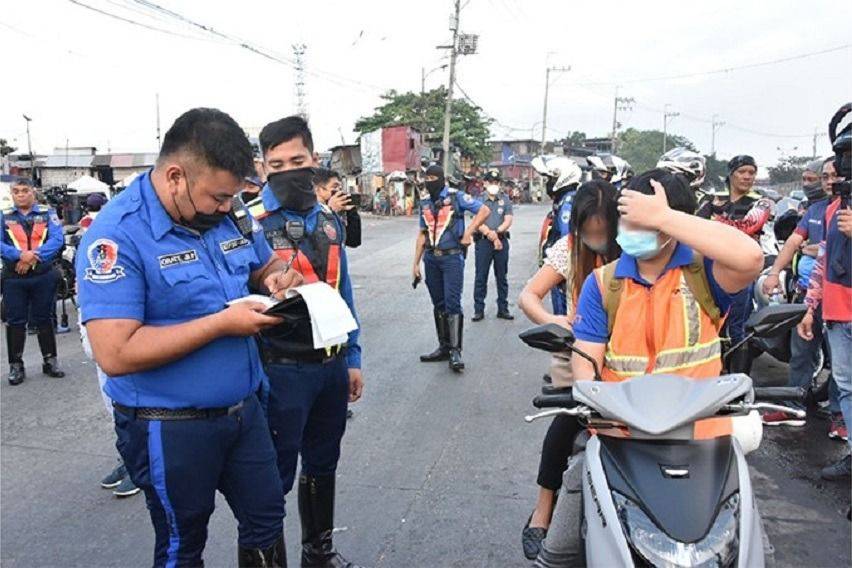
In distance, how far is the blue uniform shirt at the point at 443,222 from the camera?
6867mm

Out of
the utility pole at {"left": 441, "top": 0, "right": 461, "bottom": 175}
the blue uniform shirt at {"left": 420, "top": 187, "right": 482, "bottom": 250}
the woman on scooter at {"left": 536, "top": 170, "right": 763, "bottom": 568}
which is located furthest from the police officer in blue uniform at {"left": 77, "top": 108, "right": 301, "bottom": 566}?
the utility pole at {"left": 441, "top": 0, "right": 461, "bottom": 175}

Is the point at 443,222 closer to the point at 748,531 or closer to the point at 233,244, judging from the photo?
the point at 233,244

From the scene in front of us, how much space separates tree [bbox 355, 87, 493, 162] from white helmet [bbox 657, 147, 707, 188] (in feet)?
124

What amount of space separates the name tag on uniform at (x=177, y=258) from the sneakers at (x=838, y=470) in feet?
13.1

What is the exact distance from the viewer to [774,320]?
2.03 metres

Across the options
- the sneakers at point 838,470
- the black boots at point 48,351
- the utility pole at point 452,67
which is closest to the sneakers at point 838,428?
the sneakers at point 838,470

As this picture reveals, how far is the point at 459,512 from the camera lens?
12.1ft

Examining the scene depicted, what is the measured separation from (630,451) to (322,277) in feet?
6.00

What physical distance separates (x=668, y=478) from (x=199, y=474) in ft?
4.68

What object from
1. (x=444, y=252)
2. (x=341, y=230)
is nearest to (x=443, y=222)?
(x=444, y=252)

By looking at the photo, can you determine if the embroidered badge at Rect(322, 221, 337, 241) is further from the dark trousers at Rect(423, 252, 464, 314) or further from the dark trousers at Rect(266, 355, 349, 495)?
the dark trousers at Rect(423, 252, 464, 314)

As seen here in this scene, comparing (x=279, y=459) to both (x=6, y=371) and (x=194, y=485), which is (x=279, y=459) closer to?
(x=194, y=485)

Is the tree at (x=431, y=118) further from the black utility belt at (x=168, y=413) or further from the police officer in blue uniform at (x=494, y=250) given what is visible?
the black utility belt at (x=168, y=413)

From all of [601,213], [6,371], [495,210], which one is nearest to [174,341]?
[601,213]
